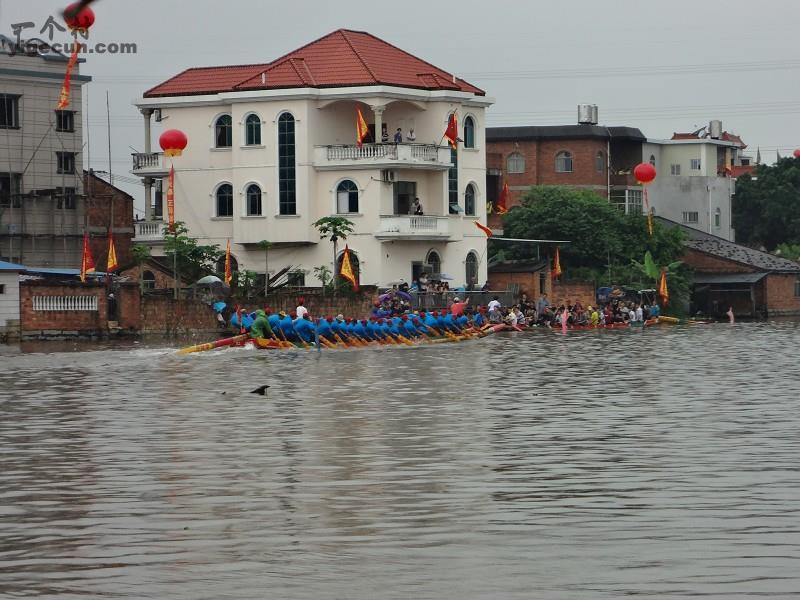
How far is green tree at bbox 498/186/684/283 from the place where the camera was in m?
74.2

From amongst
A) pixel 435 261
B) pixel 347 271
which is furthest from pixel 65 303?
pixel 435 261

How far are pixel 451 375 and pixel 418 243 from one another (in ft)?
96.1

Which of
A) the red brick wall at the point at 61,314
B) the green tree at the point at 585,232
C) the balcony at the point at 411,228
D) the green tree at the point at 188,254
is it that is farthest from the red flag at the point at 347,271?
the green tree at the point at 585,232

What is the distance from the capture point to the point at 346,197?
64.7m

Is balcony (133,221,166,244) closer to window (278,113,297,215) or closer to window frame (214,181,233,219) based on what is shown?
window frame (214,181,233,219)

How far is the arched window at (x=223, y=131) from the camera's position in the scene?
66688 mm

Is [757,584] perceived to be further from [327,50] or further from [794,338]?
[327,50]

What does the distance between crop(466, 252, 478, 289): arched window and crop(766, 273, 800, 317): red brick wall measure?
19.0 m

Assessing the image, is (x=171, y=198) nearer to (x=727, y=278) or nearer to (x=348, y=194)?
(x=348, y=194)

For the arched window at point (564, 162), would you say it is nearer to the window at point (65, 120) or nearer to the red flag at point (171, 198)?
the red flag at point (171, 198)

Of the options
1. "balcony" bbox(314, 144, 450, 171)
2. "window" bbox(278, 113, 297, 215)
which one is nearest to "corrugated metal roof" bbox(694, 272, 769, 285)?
"balcony" bbox(314, 144, 450, 171)

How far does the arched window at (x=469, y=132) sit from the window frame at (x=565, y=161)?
67.9 ft

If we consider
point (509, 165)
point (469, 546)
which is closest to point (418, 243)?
point (509, 165)

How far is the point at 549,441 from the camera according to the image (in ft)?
71.2
